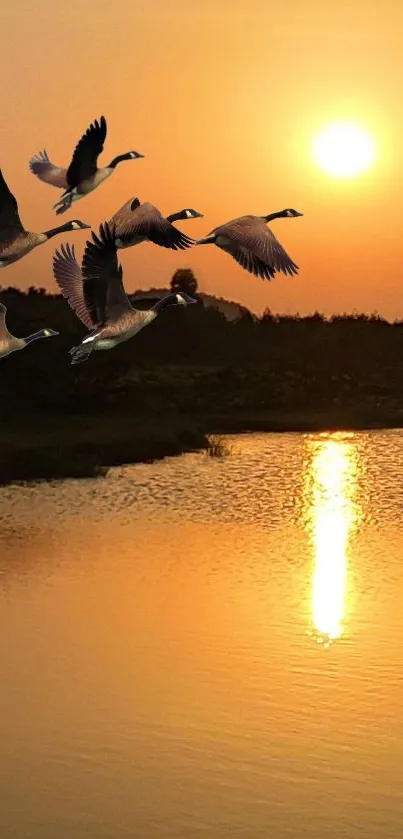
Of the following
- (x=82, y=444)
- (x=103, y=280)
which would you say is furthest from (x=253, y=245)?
(x=82, y=444)

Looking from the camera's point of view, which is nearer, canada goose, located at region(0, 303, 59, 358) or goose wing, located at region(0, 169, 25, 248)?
goose wing, located at region(0, 169, 25, 248)

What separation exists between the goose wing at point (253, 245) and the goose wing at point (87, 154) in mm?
1192

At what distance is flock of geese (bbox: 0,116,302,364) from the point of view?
448 inches

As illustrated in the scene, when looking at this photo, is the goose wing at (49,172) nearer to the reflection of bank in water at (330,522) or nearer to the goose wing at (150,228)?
the goose wing at (150,228)

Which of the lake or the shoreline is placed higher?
the shoreline

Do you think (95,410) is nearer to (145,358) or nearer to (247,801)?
(145,358)

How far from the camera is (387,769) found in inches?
906

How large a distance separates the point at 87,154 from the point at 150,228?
86 centimetres

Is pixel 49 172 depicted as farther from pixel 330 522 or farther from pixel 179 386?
pixel 179 386

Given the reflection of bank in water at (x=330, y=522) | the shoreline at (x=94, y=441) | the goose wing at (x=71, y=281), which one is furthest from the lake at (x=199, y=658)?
the goose wing at (x=71, y=281)

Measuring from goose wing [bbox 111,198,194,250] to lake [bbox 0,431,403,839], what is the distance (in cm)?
1070

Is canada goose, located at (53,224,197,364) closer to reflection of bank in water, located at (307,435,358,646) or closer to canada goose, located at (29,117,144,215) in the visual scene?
canada goose, located at (29,117,144,215)

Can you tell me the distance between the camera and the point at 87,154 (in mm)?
11992

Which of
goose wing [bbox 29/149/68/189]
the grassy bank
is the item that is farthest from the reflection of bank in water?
goose wing [bbox 29/149/68/189]
